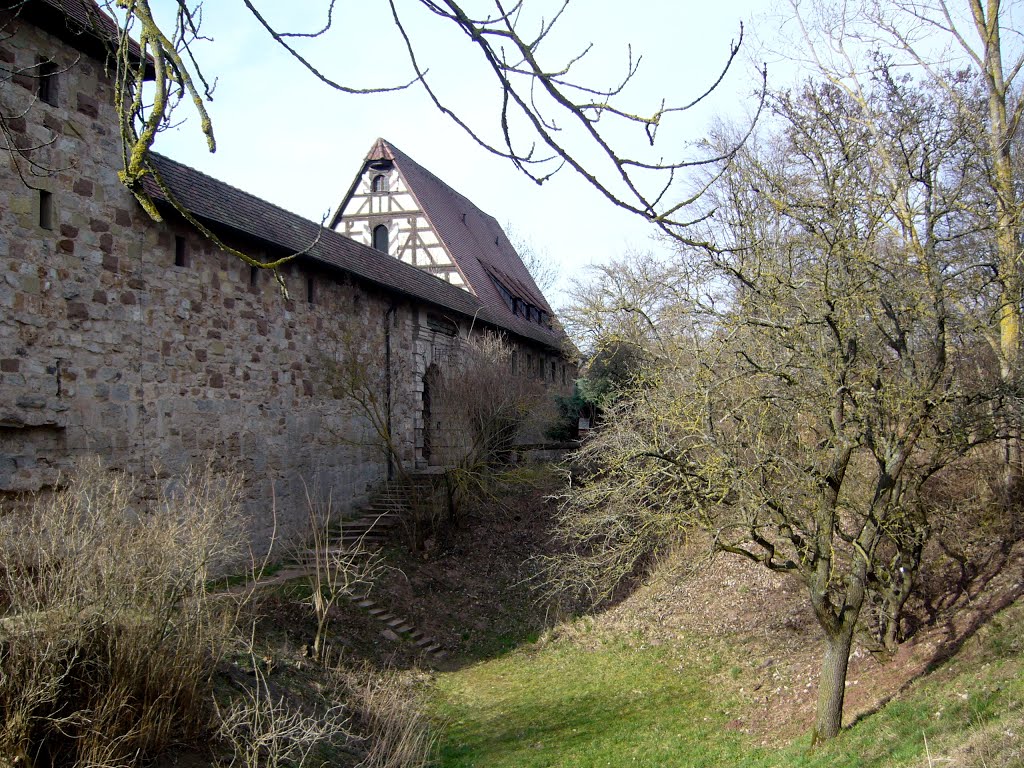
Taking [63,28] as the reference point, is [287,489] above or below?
below

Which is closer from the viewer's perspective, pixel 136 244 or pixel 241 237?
pixel 136 244

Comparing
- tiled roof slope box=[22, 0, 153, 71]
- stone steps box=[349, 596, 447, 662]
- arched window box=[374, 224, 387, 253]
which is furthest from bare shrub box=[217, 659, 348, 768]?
arched window box=[374, 224, 387, 253]

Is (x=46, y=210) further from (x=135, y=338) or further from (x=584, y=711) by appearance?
(x=584, y=711)

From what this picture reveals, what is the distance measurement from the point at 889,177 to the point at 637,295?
17.1 ft

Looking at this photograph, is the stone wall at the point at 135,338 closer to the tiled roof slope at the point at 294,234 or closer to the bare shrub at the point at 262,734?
the tiled roof slope at the point at 294,234

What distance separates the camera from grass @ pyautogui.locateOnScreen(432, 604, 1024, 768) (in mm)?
7047

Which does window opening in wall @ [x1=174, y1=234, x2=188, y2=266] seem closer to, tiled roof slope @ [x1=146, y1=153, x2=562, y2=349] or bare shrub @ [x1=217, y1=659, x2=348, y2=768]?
tiled roof slope @ [x1=146, y1=153, x2=562, y2=349]

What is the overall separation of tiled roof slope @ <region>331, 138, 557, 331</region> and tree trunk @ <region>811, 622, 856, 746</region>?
14.4 m

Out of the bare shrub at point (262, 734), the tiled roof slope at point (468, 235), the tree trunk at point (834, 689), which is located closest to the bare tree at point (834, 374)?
the tree trunk at point (834, 689)

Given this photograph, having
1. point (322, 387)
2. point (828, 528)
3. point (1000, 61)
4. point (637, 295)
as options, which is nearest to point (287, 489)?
point (322, 387)

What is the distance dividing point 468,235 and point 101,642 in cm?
2066

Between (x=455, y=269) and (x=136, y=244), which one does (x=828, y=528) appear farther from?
(x=455, y=269)

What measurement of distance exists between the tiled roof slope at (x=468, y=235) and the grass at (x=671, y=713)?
11780 mm

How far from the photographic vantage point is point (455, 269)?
2105cm
